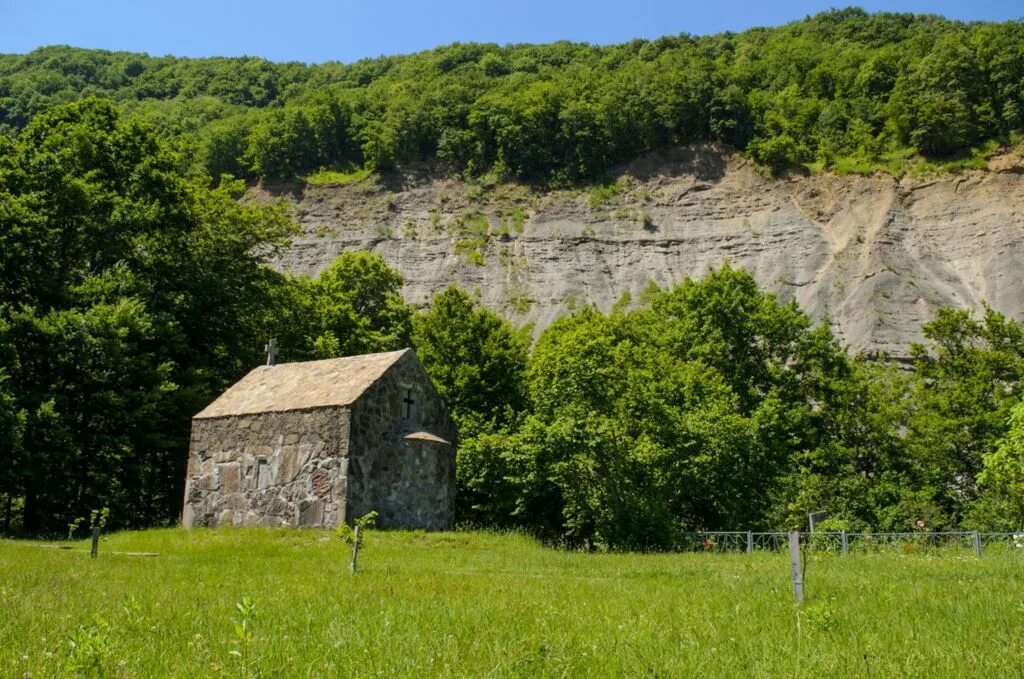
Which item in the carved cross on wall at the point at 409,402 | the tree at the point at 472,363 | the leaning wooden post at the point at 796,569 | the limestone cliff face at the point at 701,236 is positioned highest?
the limestone cliff face at the point at 701,236

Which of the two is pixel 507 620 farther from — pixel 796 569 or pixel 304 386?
pixel 304 386

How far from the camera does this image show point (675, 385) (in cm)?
3391

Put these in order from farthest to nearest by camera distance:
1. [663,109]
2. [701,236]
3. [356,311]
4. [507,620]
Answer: [663,109] < [701,236] < [356,311] < [507,620]

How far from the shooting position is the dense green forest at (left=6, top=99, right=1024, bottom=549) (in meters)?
26.7

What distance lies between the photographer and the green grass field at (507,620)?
6504 millimetres

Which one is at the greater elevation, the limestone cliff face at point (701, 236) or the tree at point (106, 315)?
the limestone cliff face at point (701, 236)

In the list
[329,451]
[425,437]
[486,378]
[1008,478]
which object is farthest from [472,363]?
[1008,478]

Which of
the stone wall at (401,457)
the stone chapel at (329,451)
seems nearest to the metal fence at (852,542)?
the stone wall at (401,457)

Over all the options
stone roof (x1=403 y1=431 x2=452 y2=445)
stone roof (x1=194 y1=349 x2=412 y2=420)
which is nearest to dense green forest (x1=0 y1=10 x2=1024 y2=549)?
stone roof (x1=403 y1=431 x2=452 y2=445)

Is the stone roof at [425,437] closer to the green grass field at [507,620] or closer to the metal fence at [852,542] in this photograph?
the metal fence at [852,542]

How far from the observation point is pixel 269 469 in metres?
25.5

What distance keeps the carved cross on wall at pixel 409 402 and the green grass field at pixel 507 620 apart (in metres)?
10.0

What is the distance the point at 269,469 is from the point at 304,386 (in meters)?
3.08


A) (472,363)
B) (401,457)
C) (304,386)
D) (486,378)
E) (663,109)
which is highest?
(663,109)
